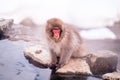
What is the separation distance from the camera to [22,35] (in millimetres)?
6016

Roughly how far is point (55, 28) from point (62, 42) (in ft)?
1.07

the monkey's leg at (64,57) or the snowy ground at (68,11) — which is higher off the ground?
the snowy ground at (68,11)

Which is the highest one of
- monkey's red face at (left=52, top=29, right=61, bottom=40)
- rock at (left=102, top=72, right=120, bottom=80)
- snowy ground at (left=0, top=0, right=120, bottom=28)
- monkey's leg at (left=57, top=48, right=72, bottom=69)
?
snowy ground at (left=0, top=0, right=120, bottom=28)

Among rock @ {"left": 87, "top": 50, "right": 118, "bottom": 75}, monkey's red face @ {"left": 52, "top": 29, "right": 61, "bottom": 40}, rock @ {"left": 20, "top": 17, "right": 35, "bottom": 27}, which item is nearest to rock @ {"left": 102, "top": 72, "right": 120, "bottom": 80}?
rock @ {"left": 87, "top": 50, "right": 118, "bottom": 75}

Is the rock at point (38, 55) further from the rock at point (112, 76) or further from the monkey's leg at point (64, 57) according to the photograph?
the rock at point (112, 76)

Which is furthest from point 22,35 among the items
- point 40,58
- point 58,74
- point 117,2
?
point 117,2

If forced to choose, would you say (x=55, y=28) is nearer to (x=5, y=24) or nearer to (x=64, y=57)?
(x=64, y=57)

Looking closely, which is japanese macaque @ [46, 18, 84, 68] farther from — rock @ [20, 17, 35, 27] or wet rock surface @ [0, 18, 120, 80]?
rock @ [20, 17, 35, 27]

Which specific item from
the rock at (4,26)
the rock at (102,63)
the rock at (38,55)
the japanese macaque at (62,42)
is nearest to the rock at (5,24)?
the rock at (4,26)

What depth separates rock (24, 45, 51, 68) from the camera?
16.2ft

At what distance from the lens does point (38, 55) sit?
5062 millimetres

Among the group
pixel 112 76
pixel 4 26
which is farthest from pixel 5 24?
pixel 112 76

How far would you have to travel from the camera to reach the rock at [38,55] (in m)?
4.93

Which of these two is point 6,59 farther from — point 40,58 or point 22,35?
point 22,35
